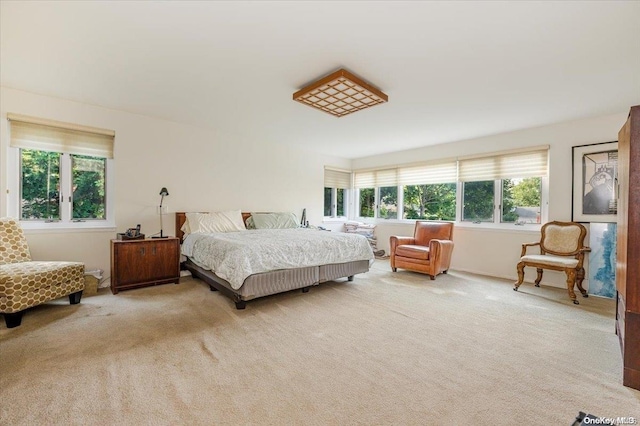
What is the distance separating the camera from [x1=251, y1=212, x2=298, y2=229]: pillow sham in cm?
489

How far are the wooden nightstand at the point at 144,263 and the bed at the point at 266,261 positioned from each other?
26cm

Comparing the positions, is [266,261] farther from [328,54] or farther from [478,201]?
[478,201]

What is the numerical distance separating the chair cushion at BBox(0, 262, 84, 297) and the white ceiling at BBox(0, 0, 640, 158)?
1.99m

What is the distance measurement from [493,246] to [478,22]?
3.85 meters

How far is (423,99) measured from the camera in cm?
331

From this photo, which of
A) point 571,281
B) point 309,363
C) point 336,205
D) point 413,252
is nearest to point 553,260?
point 571,281

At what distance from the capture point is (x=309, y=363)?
1.96 meters

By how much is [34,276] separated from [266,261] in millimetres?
2149

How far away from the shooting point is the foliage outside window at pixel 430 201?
5.43 meters

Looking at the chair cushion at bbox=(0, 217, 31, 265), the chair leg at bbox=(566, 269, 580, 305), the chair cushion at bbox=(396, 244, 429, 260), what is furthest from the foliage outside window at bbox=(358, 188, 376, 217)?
the chair cushion at bbox=(0, 217, 31, 265)

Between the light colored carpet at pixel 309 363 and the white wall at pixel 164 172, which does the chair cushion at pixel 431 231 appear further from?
the white wall at pixel 164 172

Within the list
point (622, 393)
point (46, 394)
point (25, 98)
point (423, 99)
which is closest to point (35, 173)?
point (25, 98)

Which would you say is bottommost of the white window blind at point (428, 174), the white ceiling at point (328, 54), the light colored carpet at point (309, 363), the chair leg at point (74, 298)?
the light colored carpet at point (309, 363)

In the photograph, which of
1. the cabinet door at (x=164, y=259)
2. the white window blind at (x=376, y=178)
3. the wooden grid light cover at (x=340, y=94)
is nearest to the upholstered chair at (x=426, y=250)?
the white window blind at (x=376, y=178)
